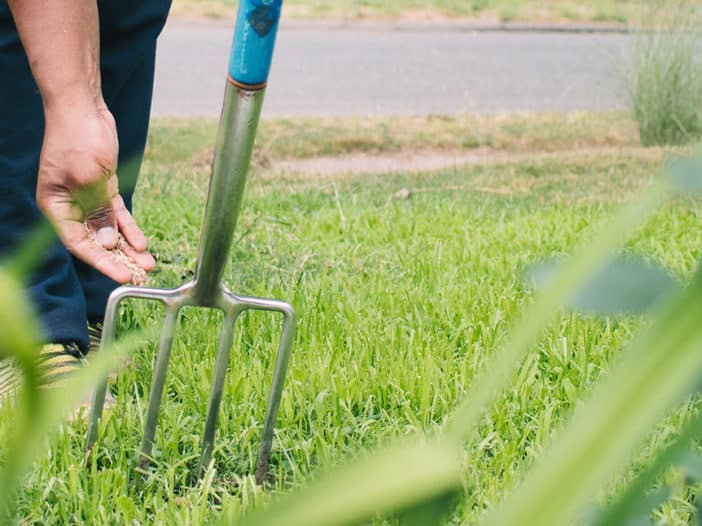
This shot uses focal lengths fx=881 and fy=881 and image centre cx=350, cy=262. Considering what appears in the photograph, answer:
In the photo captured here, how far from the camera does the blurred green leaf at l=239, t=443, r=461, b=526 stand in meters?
0.15

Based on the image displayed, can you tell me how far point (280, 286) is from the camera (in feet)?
7.68

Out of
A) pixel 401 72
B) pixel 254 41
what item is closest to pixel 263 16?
pixel 254 41

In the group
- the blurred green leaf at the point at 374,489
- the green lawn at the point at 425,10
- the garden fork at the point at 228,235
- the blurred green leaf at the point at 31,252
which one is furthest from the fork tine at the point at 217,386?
the green lawn at the point at 425,10

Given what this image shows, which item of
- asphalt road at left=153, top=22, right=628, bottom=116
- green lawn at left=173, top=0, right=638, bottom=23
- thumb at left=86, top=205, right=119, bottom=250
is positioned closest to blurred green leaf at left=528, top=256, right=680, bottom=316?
thumb at left=86, top=205, right=119, bottom=250

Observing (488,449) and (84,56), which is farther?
(488,449)

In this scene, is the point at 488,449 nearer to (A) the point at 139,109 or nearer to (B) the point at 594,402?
(A) the point at 139,109

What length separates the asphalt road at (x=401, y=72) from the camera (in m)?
7.48

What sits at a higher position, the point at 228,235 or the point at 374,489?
the point at 374,489

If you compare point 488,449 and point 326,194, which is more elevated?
point 488,449

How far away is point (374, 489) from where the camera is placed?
15 cm

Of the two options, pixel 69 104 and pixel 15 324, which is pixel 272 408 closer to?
pixel 69 104

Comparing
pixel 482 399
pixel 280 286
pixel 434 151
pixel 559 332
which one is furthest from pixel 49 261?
pixel 434 151

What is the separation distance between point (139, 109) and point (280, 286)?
0.58 metres

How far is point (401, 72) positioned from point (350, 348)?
762 centimetres
